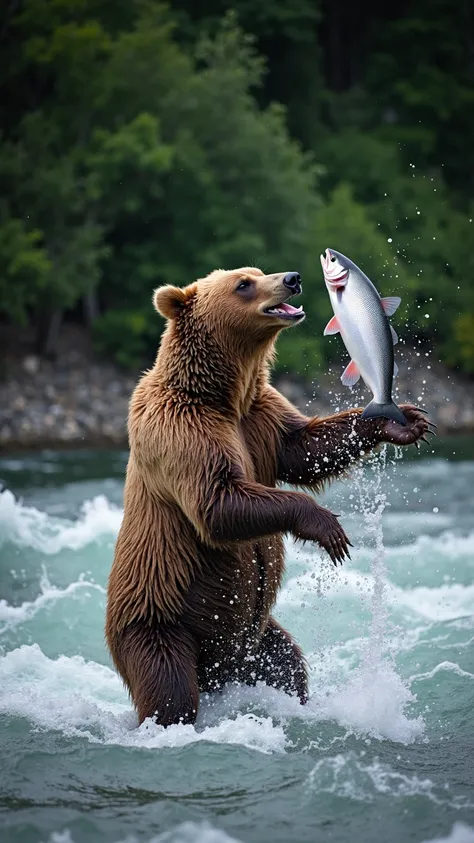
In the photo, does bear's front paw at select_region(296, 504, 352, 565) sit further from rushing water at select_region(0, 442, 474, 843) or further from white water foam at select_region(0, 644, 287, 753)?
white water foam at select_region(0, 644, 287, 753)

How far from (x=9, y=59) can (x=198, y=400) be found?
2077cm

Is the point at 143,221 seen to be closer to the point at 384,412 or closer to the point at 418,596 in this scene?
the point at 418,596

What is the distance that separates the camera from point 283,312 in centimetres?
577

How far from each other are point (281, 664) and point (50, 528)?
491 cm

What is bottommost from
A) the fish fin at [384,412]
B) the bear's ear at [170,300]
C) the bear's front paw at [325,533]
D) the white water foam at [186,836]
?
the white water foam at [186,836]

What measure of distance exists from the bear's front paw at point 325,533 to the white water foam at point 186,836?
131 centimetres

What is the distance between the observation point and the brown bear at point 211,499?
18.5ft

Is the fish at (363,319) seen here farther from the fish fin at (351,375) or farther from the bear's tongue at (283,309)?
the bear's tongue at (283,309)

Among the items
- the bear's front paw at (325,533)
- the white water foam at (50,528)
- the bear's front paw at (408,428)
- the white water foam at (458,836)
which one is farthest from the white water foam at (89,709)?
the white water foam at (50,528)

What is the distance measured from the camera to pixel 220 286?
19.5ft

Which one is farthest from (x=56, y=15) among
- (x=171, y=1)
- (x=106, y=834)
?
(x=106, y=834)

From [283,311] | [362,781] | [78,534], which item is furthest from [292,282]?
[78,534]

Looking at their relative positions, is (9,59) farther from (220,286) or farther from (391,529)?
(220,286)

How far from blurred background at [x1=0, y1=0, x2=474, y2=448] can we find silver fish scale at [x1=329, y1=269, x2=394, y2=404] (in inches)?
600
